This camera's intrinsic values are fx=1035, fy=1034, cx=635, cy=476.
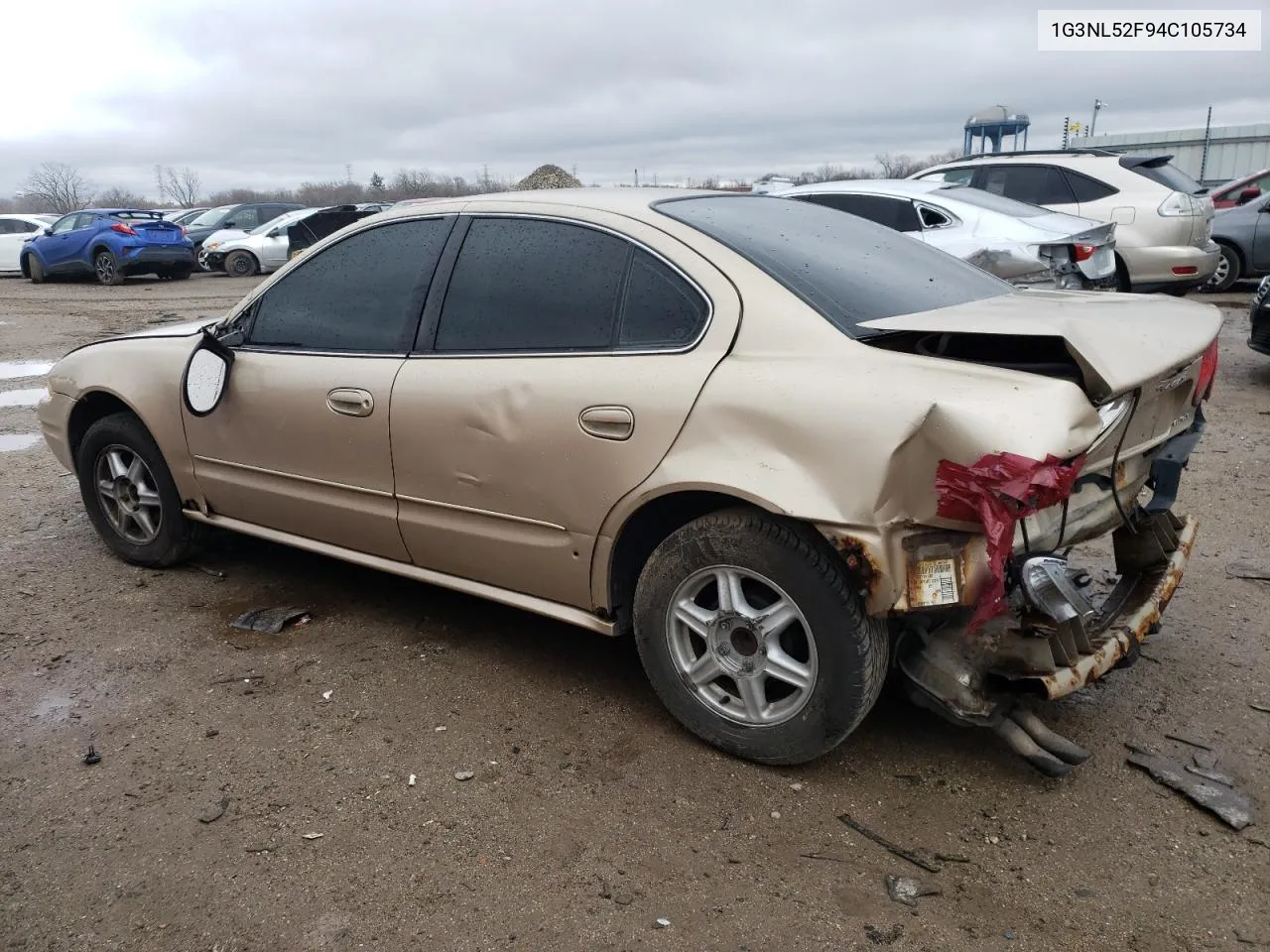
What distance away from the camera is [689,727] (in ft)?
10.3

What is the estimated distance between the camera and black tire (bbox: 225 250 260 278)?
21.1 meters

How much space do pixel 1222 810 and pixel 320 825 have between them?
2.43 meters

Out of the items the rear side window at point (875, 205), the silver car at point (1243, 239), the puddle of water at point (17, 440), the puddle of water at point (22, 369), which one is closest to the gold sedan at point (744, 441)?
the puddle of water at point (17, 440)

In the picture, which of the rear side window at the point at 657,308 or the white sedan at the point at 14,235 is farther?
the white sedan at the point at 14,235

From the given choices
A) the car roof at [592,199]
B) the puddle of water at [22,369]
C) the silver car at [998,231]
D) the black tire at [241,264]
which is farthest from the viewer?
the black tire at [241,264]

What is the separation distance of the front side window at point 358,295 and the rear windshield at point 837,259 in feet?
3.05

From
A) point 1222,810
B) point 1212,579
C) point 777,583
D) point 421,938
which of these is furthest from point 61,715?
point 1212,579

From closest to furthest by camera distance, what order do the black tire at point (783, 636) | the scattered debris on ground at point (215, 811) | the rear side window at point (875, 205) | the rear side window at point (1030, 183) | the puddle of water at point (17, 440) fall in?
the black tire at point (783, 636)
the scattered debris on ground at point (215, 811)
the puddle of water at point (17, 440)
the rear side window at point (875, 205)
the rear side window at point (1030, 183)

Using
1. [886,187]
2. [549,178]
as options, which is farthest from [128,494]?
[549,178]

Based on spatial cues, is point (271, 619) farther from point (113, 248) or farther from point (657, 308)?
point (113, 248)

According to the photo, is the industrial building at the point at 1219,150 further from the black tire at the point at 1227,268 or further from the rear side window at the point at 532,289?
the rear side window at the point at 532,289

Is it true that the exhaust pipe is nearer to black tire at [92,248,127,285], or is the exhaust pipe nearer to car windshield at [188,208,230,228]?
black tire at [92,248,127,285]

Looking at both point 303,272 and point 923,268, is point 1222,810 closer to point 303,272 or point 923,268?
point 923,268

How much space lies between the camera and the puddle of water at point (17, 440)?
23.3 feet
